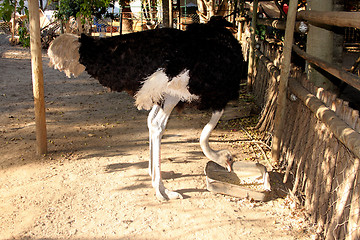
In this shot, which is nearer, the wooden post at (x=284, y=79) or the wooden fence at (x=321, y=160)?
the wooden fence at (x=321, y=160)

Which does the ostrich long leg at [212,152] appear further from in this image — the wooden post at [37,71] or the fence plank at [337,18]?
the wooden post at [37,71]

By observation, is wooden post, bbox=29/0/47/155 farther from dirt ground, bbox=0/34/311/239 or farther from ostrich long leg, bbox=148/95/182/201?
ostrich long leg, bbox=148/95/182/201

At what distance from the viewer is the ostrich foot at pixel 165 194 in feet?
10.5

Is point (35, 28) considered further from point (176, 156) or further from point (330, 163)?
point (330, 163)

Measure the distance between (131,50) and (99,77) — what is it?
0.40 meters

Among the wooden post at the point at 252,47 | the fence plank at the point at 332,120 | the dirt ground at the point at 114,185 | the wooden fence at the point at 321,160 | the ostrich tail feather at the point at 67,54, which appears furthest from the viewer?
the wooden post at the point at 252,47

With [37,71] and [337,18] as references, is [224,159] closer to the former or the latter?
[337,18]

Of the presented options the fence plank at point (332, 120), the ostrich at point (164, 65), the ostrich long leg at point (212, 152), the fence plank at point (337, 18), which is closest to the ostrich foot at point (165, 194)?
the ostrich at point (164, 65)

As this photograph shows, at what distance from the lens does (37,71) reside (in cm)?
382

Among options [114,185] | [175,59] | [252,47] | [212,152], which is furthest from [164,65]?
[252,47]

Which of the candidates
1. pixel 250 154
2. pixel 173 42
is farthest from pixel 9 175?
pixel 250 154

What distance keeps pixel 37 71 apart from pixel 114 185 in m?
1.50

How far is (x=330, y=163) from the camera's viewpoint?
2.65 m

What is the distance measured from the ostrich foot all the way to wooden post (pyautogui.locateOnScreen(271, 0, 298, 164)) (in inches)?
50.1
